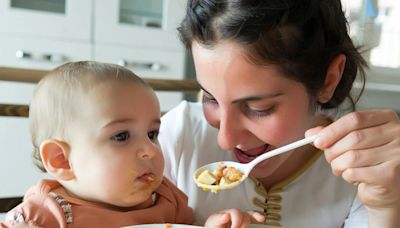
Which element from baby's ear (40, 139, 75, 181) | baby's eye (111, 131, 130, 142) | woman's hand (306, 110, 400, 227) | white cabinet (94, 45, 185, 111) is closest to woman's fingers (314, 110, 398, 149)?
woman's hand (306, 110, 400, 227)

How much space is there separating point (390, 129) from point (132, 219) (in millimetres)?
475

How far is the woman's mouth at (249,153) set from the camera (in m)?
0.92

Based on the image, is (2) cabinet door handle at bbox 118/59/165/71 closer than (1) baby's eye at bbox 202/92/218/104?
No

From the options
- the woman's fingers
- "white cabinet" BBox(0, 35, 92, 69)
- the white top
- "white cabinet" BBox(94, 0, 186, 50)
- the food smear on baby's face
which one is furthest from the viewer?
"white cabinet" BBox(94, 0, 186, 50)

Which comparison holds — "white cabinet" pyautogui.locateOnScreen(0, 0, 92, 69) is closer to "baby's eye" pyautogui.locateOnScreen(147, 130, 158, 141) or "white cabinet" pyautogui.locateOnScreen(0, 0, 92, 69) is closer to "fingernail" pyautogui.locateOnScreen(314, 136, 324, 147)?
"baby's eye" pyautogui.locateOnScreen(147, 130, 158, 141)

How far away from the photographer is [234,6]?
812 millimetres

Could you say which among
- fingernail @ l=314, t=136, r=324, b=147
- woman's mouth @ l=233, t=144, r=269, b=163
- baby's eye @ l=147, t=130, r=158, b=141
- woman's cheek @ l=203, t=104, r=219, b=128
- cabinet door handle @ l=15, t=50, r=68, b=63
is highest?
fingernail @ l=314, t=136, r=324, b=147

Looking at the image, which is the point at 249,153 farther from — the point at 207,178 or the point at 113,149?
the point at 113,149

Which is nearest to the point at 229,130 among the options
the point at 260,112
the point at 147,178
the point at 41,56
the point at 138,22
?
the point at 260,112

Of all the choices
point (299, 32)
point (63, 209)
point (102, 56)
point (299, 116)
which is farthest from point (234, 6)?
point (102, 56)

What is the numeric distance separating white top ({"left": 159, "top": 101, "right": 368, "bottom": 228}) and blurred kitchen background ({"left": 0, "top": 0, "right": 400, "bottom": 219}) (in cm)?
94

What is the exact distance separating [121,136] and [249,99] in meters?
0.24

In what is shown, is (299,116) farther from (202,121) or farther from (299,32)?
(202,121)

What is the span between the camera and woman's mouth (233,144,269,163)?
922mm
